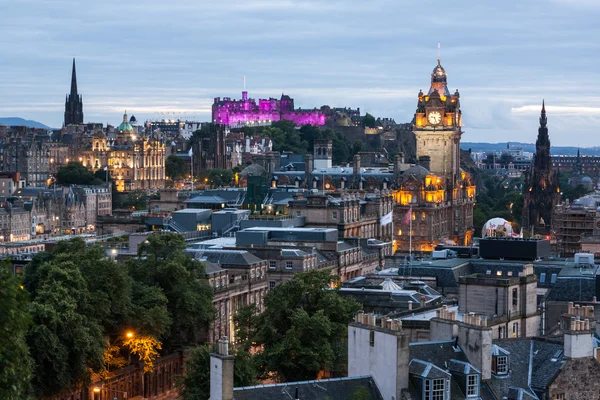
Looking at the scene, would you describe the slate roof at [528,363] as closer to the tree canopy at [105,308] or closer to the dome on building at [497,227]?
the tree canopy at [105,308]

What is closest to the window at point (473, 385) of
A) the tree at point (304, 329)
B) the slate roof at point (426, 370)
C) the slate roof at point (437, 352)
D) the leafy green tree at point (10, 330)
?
the slate roof at point (437, 352)

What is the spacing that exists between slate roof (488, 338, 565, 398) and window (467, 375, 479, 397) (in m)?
1.08

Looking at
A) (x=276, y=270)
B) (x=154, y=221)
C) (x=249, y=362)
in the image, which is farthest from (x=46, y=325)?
(x=154, y=221)

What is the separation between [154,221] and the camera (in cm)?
15338

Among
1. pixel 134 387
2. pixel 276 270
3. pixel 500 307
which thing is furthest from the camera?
pixel 276 270

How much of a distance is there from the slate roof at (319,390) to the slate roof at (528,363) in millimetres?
5511

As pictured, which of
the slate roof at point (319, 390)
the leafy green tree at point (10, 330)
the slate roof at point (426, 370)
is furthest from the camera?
the slate roof at point (426, 370)

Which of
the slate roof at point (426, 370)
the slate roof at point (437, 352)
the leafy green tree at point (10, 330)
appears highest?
the leafy green tree at point (10, 330)

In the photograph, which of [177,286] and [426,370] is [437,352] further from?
[177,286]

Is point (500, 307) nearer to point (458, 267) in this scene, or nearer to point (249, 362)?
point (249, 362)

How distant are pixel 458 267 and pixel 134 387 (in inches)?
1029

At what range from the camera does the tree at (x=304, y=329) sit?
72.9 metres

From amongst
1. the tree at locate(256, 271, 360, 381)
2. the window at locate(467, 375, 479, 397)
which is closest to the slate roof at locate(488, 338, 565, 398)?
the window at locate(467, 375, 479, 397)

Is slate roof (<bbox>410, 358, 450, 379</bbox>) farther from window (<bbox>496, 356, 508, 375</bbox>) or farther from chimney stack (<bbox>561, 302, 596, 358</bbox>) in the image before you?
chimney stack (<bbox>561, 302, 596, 358</bbox>)
